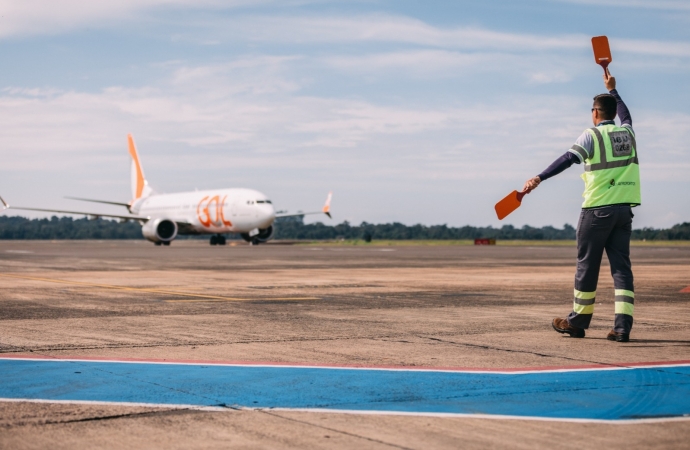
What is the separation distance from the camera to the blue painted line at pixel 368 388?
500 cm

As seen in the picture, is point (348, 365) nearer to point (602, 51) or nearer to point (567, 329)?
point (567, 329)

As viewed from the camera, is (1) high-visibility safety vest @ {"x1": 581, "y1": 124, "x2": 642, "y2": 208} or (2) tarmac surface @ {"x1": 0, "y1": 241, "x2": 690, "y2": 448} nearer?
(2) tarmac surface @ {"x1": 0, "y1": 241, "x2": 690, "y2": 448}

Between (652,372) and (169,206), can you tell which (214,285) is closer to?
(652,372)

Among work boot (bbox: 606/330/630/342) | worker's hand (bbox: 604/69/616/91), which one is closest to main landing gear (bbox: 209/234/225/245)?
worker's hand (bbox: 604/69/616/91)

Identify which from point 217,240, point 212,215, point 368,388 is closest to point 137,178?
point 217,240

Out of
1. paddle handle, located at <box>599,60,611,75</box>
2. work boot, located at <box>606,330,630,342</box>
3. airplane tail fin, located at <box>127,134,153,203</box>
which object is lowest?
work boot, located at <box>606,330,630,342</box>

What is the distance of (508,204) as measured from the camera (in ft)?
27.2

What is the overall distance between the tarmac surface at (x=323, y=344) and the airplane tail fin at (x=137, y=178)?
59118 millimetres

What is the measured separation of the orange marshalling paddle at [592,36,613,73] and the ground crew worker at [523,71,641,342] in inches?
37.0

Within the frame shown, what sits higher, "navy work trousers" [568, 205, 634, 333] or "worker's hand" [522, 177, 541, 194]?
"worker's hand" [522, 177, 541, 194]

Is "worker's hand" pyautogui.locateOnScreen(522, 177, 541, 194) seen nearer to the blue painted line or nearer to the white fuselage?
the blue painted line

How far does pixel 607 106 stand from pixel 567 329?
2.20 metres

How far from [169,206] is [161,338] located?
189 feet

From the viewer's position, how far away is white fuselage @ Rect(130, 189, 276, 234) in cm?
5591
